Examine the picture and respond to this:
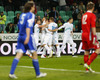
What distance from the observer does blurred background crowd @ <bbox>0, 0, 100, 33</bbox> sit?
2481 cm

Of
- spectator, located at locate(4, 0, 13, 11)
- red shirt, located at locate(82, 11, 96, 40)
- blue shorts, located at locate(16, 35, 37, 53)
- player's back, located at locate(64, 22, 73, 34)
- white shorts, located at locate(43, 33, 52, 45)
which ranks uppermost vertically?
spectator, located at locate(4, 0, 13, 11)

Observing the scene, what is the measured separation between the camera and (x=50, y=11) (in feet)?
86.8

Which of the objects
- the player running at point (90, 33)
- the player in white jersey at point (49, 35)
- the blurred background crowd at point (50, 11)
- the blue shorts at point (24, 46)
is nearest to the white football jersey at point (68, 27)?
the player in white jersey at point (49, 35)

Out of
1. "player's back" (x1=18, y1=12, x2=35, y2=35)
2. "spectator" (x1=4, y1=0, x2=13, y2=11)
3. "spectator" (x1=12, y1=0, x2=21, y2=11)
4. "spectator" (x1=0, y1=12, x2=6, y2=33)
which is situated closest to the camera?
"player's back" (x1=18, y1=12, x2=35, y2=35)

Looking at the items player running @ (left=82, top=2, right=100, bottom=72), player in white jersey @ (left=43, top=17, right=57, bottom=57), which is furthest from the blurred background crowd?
player running @ (left=82, top=2, right=100, bottom=72)

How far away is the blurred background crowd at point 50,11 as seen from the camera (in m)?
24.8

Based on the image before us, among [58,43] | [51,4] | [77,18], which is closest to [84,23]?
[58,43]

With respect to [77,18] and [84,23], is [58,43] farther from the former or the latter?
[84,23]

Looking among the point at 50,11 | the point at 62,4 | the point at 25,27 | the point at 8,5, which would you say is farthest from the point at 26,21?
the point at 62,4

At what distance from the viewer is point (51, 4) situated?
28438 mm

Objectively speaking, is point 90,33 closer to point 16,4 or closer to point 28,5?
point 28,5

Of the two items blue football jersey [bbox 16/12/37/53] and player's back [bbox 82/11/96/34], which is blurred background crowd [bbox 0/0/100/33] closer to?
player's back [bbox 82/11/96/34]

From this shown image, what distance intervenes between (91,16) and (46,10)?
54.9ft

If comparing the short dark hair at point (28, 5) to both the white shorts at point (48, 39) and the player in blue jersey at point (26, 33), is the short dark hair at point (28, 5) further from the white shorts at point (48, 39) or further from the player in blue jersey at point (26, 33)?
the white shorts at point (48, 39)
